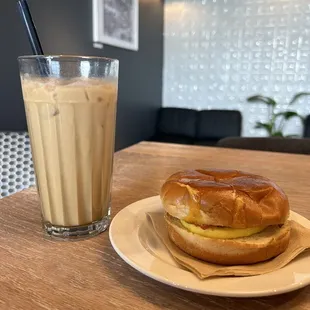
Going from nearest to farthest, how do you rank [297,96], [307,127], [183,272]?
[183,272]
[307,127]
[297,96]

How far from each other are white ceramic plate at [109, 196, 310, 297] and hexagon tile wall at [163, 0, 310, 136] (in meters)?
3.66

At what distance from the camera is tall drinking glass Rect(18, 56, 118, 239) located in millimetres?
542

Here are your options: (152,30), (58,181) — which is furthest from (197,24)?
(58,181)

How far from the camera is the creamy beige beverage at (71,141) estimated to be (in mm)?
546

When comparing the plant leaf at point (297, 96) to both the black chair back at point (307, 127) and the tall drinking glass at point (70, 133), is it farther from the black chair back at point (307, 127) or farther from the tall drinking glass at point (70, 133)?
the tall drinking glass at point (70, 133)

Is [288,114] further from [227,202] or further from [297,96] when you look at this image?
[227,202]

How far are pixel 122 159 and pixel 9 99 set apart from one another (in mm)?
1452

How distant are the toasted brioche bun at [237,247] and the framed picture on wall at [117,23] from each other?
284 cm

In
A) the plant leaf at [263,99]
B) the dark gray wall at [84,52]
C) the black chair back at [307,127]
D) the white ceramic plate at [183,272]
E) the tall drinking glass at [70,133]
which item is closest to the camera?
the white ceramic plate at [183,272]

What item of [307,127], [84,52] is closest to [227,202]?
[84,52]

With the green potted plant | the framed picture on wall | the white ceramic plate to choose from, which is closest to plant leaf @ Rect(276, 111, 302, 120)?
the green potted plant

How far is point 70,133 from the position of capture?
556mm

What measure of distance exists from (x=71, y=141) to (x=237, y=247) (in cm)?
32

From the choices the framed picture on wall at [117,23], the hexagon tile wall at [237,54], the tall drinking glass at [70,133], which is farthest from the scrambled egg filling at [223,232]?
the hexagon tile wall at [237,54]
